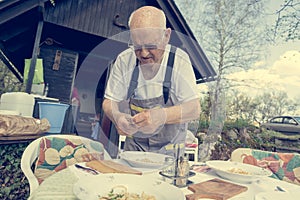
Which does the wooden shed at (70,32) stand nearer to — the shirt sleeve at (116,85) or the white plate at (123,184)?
the shirt sleeve at (116,85)

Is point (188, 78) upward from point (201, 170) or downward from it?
upward

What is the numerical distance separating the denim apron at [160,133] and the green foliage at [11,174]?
5.36 feet

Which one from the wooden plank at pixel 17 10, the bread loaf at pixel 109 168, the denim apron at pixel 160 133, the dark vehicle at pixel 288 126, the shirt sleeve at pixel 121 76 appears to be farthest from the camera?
the dark vehicle at pixel 288 126

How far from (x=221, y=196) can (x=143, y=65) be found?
114 cm

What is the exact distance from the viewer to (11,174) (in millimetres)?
2551

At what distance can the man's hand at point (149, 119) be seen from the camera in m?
1.20

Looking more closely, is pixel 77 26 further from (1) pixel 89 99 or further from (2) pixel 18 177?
(1) pixel 89 99

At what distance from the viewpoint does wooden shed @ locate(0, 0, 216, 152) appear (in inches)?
184

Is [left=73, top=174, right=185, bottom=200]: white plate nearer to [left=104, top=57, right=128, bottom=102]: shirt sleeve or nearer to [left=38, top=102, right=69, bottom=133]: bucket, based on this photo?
[left=104, top=57, right=128, bottom=102]: shirt sleeve

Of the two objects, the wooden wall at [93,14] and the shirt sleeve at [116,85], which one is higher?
the wooden wall at [93,14]

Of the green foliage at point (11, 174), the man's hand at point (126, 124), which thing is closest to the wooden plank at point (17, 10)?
the green foliage at point (11, 174)

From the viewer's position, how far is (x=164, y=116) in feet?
4.41

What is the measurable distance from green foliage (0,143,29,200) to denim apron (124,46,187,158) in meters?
1.64

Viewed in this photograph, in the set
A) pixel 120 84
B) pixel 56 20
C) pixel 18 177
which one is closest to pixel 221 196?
pixel 120 84
